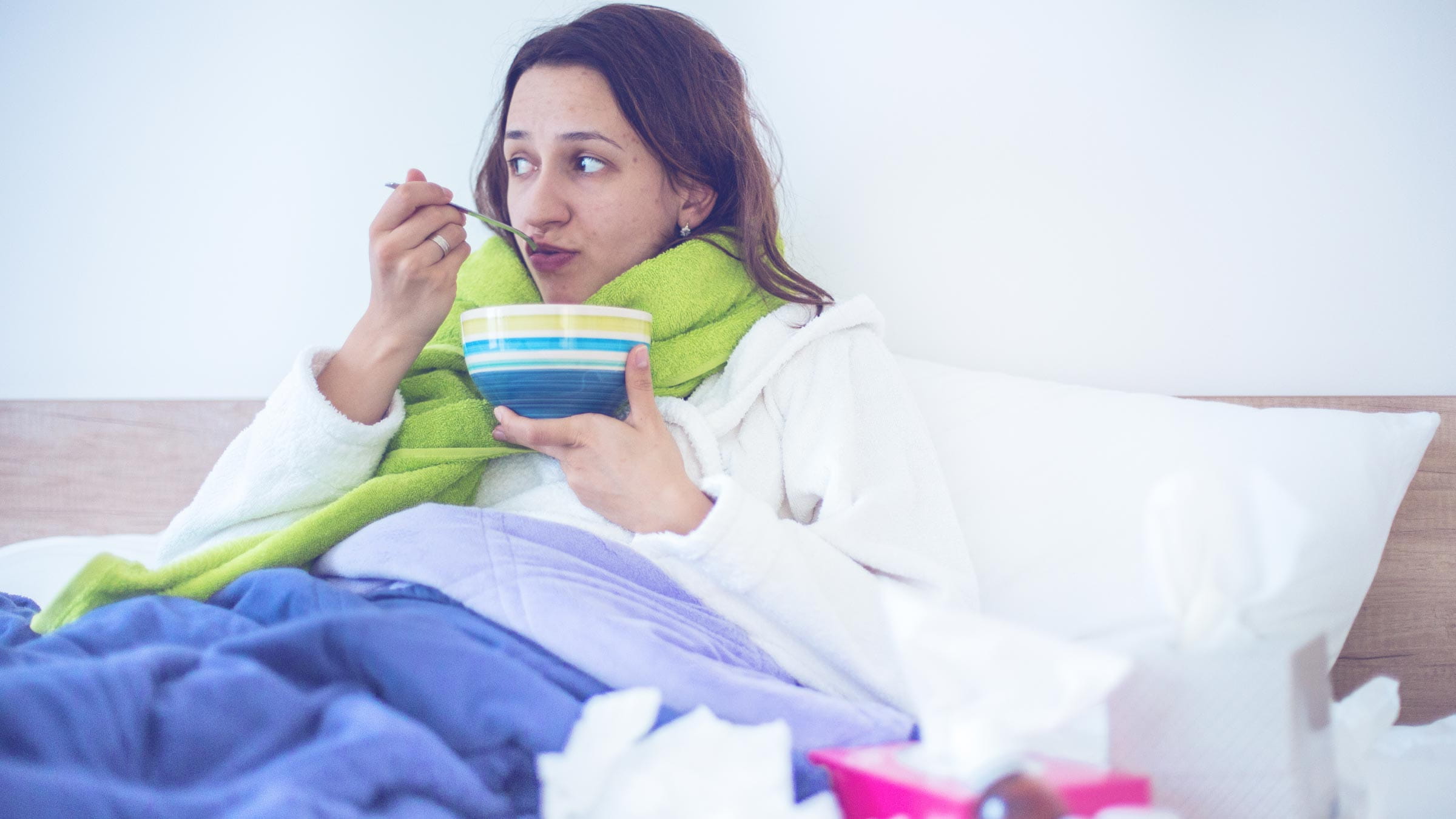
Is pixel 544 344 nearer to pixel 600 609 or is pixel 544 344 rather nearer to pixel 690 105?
pixel 600 609

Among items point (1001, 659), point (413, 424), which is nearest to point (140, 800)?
point (1001, 659)

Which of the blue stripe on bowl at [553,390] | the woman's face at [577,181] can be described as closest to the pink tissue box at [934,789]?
the blue stripe on bowl at [553,390]

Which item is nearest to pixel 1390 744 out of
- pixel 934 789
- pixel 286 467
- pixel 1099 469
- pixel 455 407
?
pixel 1099 469

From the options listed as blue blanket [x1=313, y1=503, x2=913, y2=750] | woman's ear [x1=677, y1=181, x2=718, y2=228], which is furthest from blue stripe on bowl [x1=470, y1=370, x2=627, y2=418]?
woman's ear [x1=677, y1=181, x2=718, y2=228]

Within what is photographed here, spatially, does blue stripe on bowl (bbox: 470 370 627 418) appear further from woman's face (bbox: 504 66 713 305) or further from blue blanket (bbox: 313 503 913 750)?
woman's face (bbox: 504 66 713 305)

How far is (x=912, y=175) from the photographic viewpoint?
1.17 m

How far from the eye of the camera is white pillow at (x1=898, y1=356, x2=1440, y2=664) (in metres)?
0.69

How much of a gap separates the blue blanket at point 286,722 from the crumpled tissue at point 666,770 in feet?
0.16

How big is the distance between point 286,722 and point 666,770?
0.74ft

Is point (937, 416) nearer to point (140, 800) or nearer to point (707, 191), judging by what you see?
point (707, 191)

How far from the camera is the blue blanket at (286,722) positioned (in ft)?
1.48

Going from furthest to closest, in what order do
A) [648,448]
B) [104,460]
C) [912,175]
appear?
[104,460]
[912,175]
[648,448]

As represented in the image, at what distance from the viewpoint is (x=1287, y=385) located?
103cm

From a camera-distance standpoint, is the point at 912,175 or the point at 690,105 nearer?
the point at 690,105
